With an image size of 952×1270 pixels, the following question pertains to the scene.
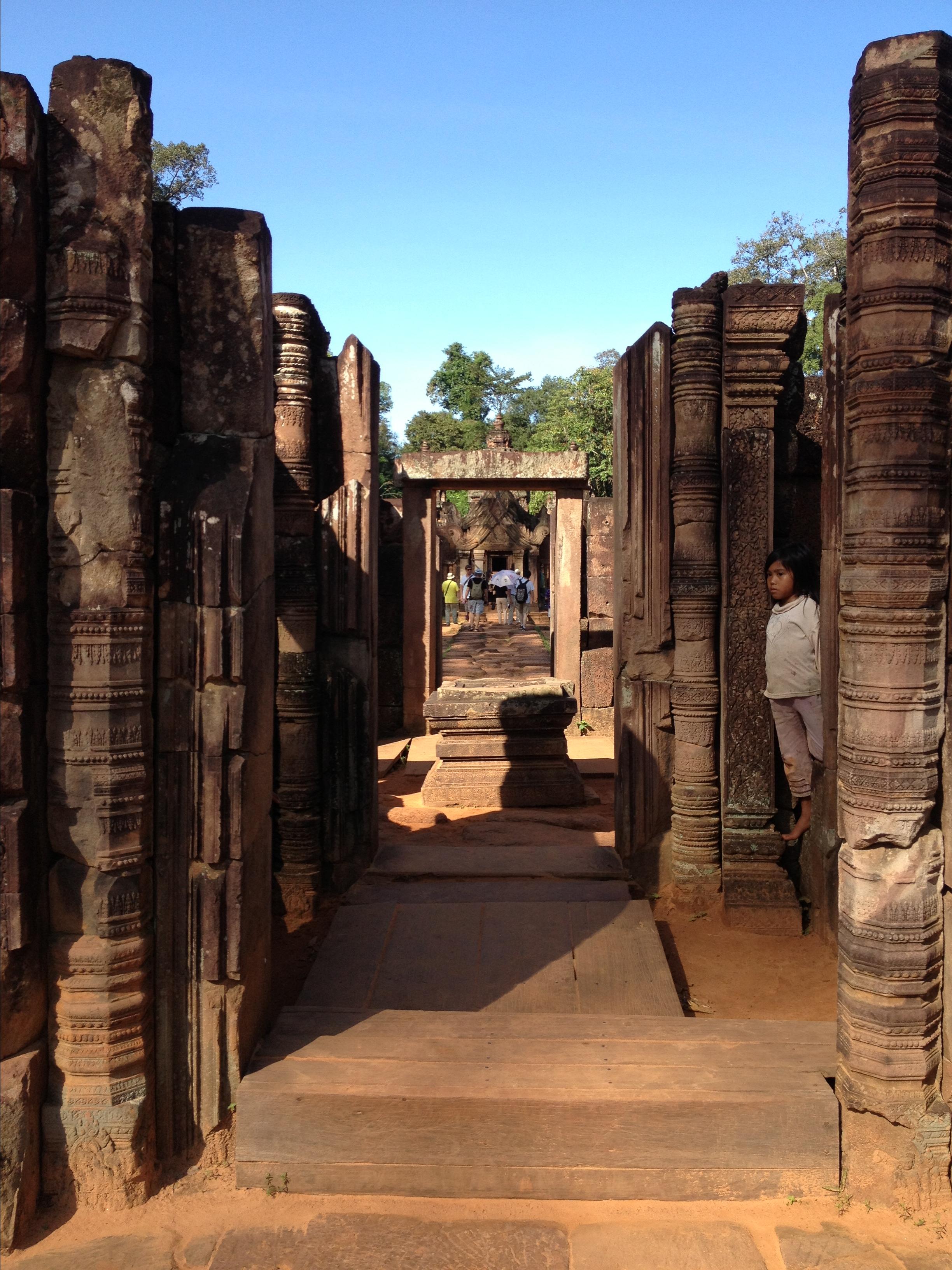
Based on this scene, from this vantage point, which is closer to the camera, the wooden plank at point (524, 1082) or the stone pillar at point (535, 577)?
the wooden plank at point (524, 1082)

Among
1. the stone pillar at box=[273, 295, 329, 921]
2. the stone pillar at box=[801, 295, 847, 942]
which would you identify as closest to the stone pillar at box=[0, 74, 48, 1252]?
the stone pillar at box=[273, 295, 329, 921]

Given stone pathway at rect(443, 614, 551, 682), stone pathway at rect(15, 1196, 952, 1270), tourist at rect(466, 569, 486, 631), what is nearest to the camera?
stone pathway at rect(15, 1196, 952, 1270)

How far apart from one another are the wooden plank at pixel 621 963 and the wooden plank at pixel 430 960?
47 centimetres

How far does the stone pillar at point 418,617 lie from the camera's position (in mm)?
11430

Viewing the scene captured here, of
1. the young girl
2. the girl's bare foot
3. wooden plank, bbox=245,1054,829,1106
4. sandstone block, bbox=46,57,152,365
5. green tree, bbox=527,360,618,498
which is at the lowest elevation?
wooden plank, bbox=245,1054,829,1106

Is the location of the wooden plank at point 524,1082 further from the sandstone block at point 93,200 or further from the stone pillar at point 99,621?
the sandstone block at point 93,200

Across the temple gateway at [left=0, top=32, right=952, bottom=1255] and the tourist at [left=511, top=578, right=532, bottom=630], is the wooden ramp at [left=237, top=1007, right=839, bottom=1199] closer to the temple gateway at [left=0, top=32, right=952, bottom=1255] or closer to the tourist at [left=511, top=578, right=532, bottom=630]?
the temple gateway at [left=0, top=32, right=952, bottom=1255]

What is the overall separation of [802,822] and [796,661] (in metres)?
0.89

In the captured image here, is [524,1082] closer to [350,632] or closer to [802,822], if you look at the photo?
[802,822]

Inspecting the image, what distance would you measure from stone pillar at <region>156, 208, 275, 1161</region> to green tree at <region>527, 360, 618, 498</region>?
22424 mm

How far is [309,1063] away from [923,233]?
3146mm

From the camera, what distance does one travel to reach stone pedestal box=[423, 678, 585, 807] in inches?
327

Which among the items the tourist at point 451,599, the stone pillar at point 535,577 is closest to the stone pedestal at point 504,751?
the tourist at point 451,599

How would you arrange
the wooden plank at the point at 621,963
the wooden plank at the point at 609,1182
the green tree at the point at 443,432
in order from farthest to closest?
the green tree at the point at 443,432 → the wooden plank at the point at 621,963 → the wooden plank at the point at 609,1182
